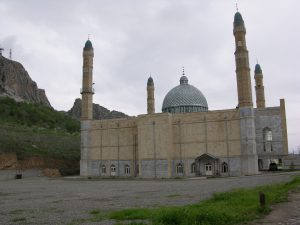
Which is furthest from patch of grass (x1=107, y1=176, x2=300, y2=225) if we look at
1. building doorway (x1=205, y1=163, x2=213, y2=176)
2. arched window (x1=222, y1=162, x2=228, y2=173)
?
building doorway (x1=205, y1=163, x2=213, y2=176)

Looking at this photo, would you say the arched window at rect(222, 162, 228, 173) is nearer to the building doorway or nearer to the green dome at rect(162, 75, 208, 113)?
the building doorway

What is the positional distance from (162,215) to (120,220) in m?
1.81

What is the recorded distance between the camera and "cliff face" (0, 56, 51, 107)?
107m

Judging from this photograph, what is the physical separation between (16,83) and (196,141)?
3399 inches

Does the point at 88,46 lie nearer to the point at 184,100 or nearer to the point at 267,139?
the point at 184,100

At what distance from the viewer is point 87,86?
50844mm

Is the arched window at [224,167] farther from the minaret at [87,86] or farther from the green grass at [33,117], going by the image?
the green grass at [33,117]

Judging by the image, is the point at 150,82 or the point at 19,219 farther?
the point at 150,82

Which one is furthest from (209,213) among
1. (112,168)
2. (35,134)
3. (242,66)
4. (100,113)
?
(100,113)

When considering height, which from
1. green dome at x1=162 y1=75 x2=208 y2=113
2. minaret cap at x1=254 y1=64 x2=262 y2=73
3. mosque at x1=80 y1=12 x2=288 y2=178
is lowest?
mosque at x1=80 y1=12 x2=288 y2=178

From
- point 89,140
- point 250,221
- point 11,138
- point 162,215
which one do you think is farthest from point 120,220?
point 11,138

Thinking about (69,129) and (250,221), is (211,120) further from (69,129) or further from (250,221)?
(69,129)

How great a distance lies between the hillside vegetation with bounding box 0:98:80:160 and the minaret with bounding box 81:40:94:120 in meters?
9.34

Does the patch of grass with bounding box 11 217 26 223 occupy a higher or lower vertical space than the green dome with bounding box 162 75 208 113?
lower
